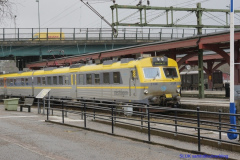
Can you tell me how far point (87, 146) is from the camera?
1150 cm

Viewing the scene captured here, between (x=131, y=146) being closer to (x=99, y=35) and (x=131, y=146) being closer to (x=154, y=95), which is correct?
(x=154, y=95)

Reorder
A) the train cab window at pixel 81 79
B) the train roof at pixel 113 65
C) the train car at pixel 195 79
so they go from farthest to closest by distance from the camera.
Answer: the train car at pixel 195 79, the train cab window at pixel 81 79, the train roof at pixel 113 65

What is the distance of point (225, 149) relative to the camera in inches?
404

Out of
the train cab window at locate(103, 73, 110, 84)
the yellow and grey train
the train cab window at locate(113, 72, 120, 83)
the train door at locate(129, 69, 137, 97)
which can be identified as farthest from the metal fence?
the train cab window at locate(103, 73, 110, 84)

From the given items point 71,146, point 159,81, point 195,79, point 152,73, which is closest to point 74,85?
point 152,73

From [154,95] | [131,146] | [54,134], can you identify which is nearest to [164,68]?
[154,95]

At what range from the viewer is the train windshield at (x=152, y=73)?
2092cm

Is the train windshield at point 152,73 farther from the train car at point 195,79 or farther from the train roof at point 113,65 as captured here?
the train car at point 195,79

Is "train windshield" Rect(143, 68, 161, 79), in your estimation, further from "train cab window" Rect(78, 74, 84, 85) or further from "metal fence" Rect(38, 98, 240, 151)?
"train cab window" Rect(78, 74, 84, 85)

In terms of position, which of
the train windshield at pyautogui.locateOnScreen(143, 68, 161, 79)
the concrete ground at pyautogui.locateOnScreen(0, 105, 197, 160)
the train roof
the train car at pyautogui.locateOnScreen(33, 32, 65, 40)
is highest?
the train car at pyautogui.locateOnScreen(33, 32, 65, 40)

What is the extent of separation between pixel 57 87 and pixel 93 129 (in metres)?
16.4

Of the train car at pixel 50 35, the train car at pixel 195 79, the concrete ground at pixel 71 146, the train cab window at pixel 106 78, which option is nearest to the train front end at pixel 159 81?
the train cab window at pixel 106 78

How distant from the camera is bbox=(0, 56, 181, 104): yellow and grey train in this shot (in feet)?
68.5

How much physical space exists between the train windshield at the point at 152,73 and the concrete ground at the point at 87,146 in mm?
6226
